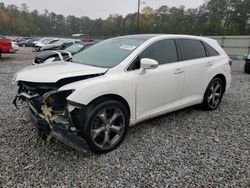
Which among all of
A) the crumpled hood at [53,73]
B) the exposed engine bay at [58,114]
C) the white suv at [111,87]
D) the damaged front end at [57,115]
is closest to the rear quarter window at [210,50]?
the white suv at [111,87]

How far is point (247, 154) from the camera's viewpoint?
2904 millimetres

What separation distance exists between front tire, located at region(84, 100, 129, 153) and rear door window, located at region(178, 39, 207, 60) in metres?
1.67

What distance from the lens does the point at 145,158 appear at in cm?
277

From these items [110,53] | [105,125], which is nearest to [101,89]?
[105,125]

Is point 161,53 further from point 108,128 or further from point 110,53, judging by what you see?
point 108,128

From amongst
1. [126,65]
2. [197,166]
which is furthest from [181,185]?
[126,65]

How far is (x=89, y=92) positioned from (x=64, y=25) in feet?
296

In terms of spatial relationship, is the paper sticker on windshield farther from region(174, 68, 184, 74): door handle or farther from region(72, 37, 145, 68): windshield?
region(174, 68, 184, 74): door handle

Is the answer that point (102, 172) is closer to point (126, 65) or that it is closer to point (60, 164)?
point (60, 164)

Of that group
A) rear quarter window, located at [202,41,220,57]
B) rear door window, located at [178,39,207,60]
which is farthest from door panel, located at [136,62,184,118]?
rear quarter window, located at [202,41,220,57]

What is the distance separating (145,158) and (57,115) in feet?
4.10

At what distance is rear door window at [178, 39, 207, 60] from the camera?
3806mm

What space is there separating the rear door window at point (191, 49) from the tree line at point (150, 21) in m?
43.6

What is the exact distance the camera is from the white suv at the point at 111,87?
8.33ft
